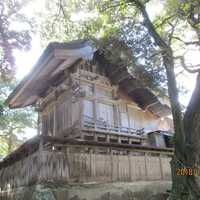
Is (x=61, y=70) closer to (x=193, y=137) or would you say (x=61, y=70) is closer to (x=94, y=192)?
(x=94, y=192)

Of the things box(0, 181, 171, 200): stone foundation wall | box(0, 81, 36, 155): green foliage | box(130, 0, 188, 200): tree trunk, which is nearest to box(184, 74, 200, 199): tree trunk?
box(130, 0, 188, 200): tree trunk

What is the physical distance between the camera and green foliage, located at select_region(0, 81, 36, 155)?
23.1m

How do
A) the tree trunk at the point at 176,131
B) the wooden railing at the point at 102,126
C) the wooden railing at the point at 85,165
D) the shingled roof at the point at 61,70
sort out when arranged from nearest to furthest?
1. the tree trunk at the point at 176,131
2. the wooden railing at the point at 85,165
3. the shingled roof at the point at 61,70
4. the wooden railing at the point at 102,126

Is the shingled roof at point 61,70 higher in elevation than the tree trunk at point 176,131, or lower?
higher

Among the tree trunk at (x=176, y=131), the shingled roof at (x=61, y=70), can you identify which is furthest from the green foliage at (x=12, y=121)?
the tree trunk at (x=176, y=131)

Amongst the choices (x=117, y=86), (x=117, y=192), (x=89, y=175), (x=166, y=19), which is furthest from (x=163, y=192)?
(x=166, y=19)

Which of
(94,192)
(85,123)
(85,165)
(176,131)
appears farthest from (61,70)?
(176,131)

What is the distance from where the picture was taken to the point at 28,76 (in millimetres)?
12211

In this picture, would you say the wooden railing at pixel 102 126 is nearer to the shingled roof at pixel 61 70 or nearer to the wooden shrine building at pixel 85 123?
the wooden shrine building at pixel 85 123

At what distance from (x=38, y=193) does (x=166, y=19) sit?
7842mm

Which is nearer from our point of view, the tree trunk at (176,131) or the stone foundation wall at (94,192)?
the tree trunk at (176,131)

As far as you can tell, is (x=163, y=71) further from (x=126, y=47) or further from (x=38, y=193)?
(x=38, y=193)

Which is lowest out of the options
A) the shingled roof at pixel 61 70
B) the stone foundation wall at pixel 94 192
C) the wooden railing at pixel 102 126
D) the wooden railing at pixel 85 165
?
the stone foundation wall at pixel 94 192

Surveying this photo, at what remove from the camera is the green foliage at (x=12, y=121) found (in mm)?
23134
